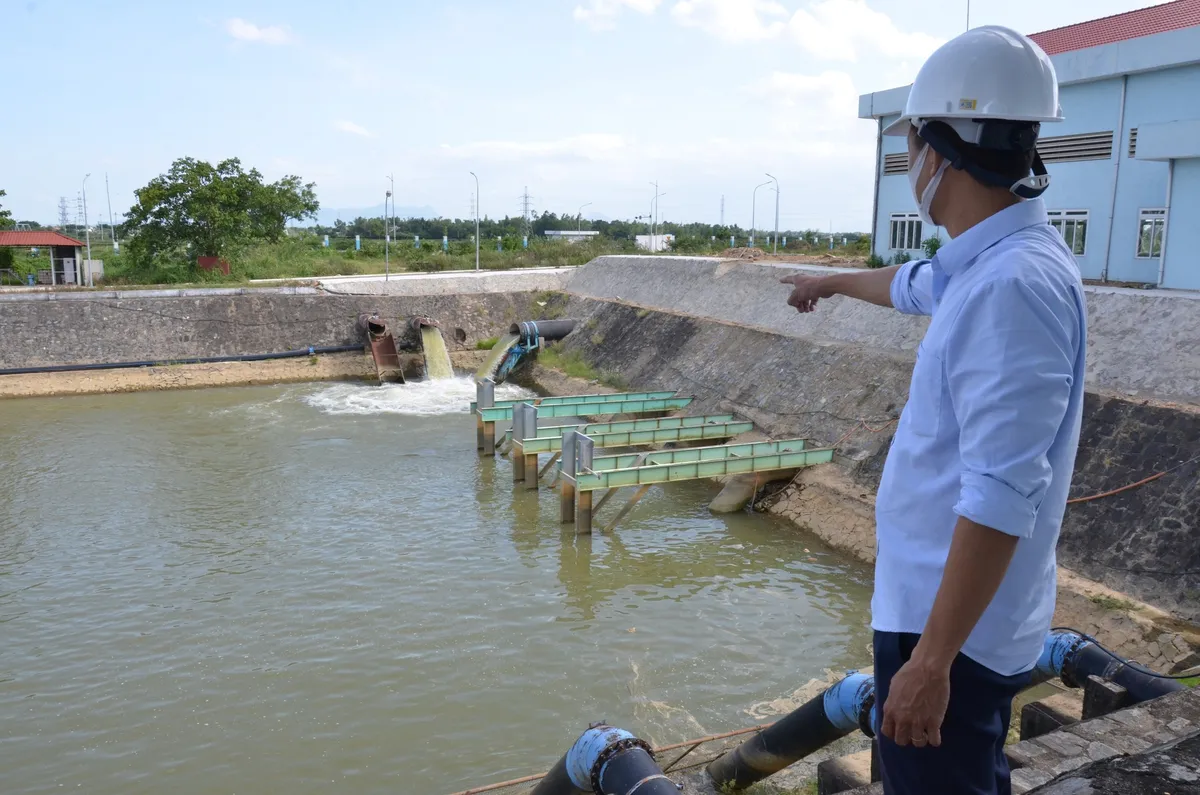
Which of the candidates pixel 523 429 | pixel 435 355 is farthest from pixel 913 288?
pixel 435 355

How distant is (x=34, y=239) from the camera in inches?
1033

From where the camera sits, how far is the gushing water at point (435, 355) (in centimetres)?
2267

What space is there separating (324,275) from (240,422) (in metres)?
14.0

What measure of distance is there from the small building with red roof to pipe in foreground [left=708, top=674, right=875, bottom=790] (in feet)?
91.5

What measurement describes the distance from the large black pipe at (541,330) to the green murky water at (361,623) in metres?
8.11

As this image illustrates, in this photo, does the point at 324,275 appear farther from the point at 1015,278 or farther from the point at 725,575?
the point at 1015,278

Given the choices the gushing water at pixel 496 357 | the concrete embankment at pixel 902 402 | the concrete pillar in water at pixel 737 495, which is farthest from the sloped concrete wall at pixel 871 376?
the gushing water at pixel 496 357

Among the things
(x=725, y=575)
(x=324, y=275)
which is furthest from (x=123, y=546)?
(x=324, y=275)

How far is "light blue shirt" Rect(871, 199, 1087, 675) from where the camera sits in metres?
1.52

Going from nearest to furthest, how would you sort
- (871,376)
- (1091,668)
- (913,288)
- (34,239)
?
1. (913,288)
2. (1091,668)
3. (871,376)
4. (34,239)

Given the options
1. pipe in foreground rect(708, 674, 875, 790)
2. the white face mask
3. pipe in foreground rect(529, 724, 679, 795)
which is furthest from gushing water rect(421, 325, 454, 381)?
the white face mask

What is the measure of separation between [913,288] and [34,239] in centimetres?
2997

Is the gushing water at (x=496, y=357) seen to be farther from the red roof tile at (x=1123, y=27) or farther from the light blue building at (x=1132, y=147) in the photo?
the red roof tile at (x=1123, y=27)

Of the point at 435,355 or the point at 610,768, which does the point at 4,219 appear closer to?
the point at 435,355
